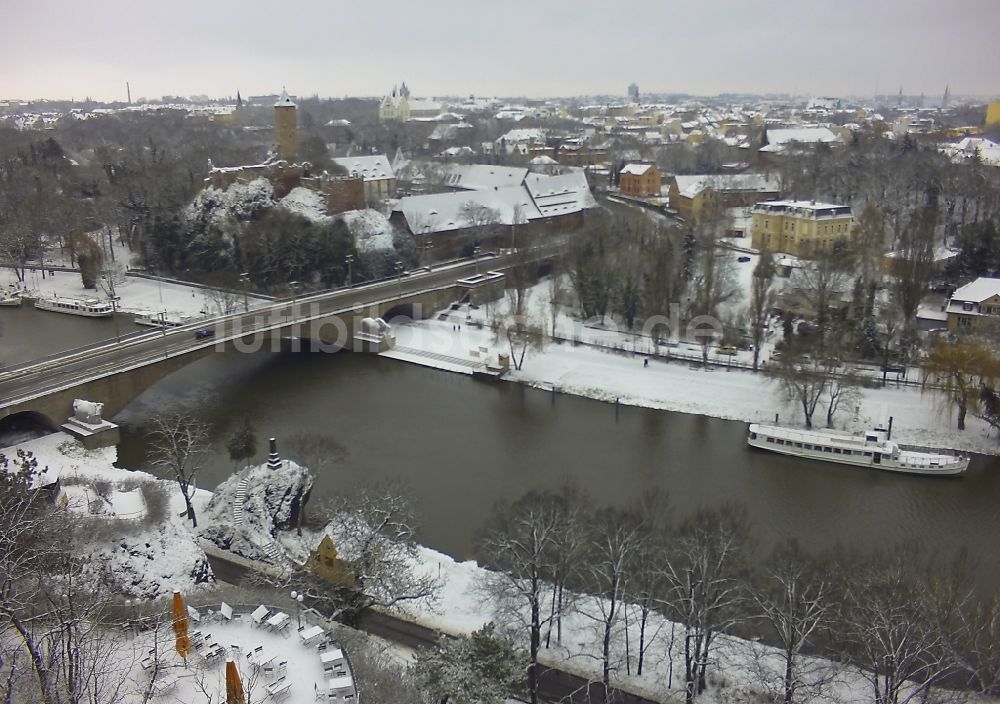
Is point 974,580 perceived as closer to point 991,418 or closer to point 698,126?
point 991,418

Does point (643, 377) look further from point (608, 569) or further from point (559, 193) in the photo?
point (559, 193)

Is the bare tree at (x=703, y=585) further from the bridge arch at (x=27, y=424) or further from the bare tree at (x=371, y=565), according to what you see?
the bridge arch at (x=27, y=424)

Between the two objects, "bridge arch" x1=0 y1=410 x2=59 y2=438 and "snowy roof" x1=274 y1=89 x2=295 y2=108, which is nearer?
"bridge arch" x1=0 y1=410 x2=59 y2=438

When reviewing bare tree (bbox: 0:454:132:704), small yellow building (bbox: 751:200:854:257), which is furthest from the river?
small yellow building (bbox: 751:200:854:257)

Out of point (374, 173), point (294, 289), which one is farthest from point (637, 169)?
point (294, 289)

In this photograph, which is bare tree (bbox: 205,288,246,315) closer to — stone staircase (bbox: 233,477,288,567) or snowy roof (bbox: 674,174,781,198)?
stone staircase (bbox: 233,477,288,567)

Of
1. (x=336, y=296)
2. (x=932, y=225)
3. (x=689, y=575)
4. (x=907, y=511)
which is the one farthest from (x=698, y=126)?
(x=689, y=575)

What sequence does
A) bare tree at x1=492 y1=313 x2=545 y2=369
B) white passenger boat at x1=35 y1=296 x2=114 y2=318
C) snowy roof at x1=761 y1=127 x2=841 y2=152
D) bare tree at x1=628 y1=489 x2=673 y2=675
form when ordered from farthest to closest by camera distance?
snowy roof at x1=761 y1=127 x2=841 y2=152, white passenger boat at x1=35 y1=296 x2=114 y2=318, bare tree at x1=492 y1=313 x2=545 y2=369, bare tree at x1=628 y1=489 x2=673 y2=675
